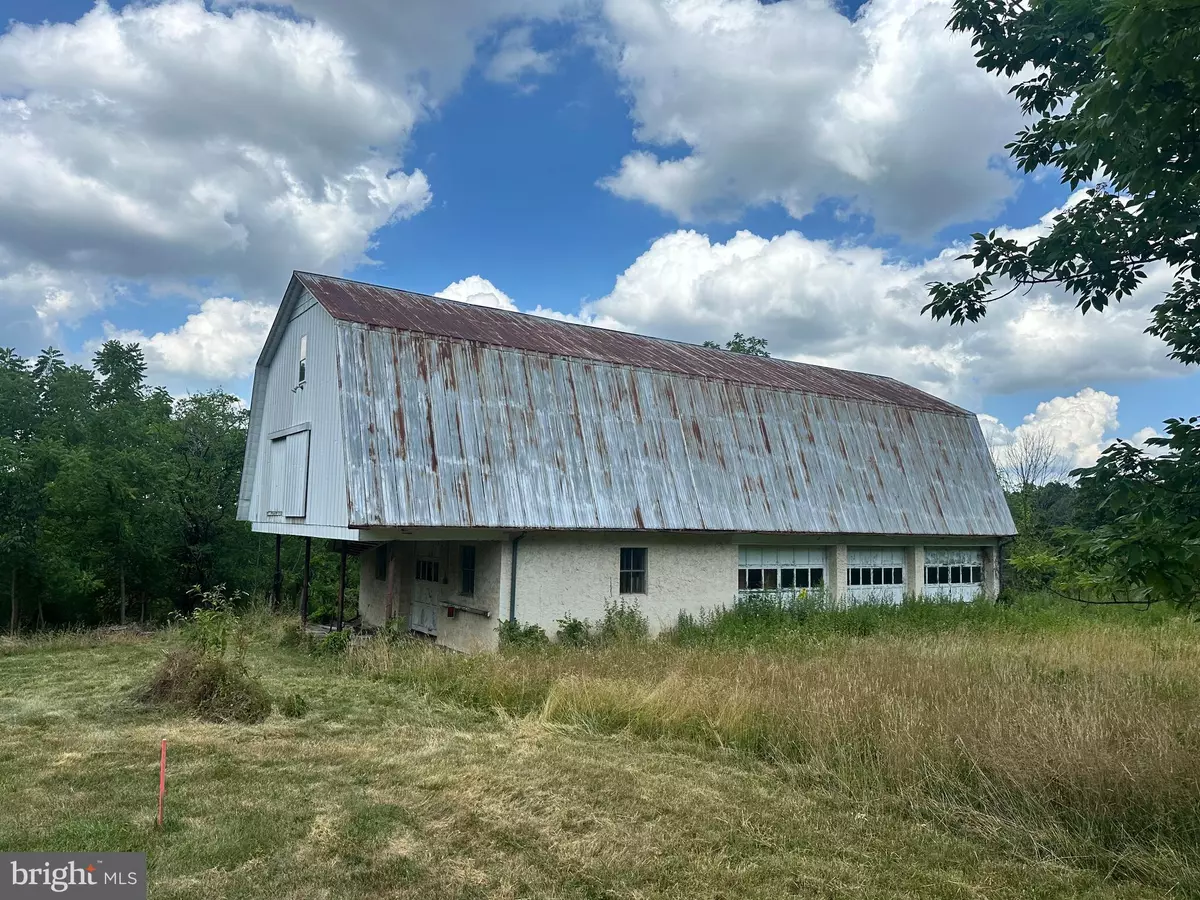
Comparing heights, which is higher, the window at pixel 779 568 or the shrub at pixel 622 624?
the window at pixel 779 568

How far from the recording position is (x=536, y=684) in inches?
423

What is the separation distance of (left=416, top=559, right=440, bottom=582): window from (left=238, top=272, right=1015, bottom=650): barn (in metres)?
0.06

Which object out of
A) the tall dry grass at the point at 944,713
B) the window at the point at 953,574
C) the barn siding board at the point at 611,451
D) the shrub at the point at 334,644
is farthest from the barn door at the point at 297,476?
the window at the point at 953,574

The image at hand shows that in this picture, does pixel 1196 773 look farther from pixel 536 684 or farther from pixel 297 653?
pixel 297 653

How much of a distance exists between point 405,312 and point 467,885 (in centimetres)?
1363

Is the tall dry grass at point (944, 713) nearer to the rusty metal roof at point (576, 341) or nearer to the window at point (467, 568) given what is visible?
the window at point (467, 568)

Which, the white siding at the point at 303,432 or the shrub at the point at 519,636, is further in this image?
the white siding at the point at 303,432

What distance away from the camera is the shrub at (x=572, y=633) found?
14.9 m

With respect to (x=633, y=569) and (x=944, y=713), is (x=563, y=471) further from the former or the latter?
(x=944, y=713)

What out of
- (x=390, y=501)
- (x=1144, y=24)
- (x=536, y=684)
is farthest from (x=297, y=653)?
(x=1144, y=24)

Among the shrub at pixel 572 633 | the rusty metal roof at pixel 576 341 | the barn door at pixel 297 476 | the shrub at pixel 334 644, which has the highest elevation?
the rusty metal roof at pixel 576 341

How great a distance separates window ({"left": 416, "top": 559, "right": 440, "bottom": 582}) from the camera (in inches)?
687

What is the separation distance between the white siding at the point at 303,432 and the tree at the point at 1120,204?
434 inches

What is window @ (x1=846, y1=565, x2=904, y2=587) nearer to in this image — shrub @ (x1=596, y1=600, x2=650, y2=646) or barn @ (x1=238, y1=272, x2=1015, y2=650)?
barn @ (x1=238, y1=272, x2=1015, y2=650)
